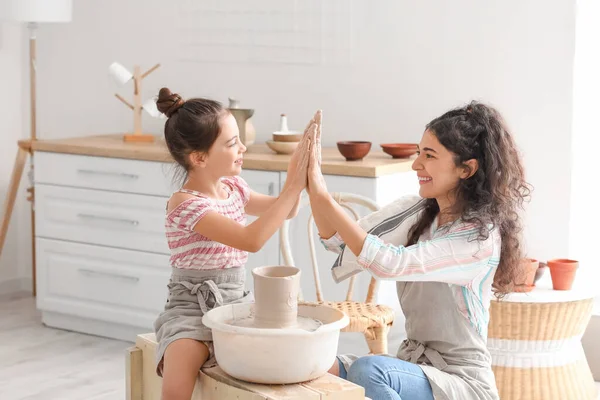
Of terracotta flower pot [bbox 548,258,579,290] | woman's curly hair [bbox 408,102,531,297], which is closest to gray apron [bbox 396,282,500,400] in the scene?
woman's curly hair [bbox 408,102,531,297]

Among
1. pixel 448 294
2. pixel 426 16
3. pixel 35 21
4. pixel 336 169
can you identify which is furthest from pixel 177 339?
pixel 35 21

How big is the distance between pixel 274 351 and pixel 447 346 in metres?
0.50

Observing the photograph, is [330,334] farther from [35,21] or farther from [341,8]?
[35,21]

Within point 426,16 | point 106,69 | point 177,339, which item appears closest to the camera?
point 177,339

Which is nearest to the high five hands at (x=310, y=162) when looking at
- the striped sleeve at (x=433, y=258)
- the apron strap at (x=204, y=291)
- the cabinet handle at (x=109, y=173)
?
the striped sleeve at (x=433, y=258)

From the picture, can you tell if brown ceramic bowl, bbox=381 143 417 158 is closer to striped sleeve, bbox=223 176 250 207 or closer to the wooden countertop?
the wooden countertop

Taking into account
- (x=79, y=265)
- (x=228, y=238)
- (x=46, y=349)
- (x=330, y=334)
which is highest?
(x=228, y=238)

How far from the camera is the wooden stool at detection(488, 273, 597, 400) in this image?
320cm

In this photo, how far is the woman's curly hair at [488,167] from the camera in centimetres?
219

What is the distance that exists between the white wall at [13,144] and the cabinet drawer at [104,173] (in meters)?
0.72

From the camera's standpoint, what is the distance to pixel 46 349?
4078mm

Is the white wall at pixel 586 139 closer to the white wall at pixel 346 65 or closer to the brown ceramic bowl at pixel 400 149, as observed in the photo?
the white wall at pixel 346 65

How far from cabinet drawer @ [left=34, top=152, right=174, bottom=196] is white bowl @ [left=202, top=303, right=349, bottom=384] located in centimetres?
193

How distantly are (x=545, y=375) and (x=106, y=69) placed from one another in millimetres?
2574
